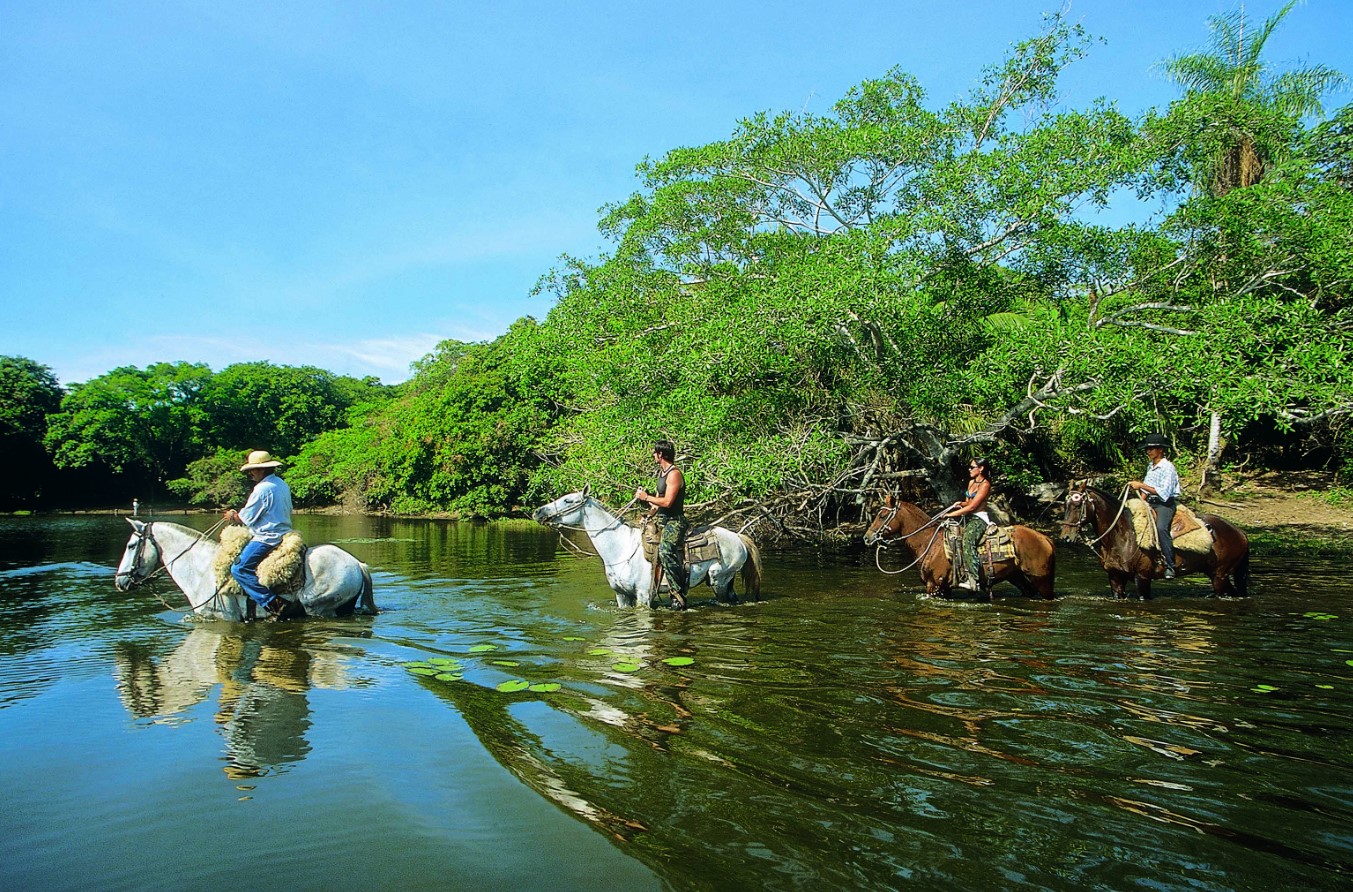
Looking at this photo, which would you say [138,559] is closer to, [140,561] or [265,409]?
[140,561]

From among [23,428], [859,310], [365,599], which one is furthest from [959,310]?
[23,428]

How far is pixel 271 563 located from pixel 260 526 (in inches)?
17.0

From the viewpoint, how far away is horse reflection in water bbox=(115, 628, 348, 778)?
486 centimetres

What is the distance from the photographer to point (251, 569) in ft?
29.1

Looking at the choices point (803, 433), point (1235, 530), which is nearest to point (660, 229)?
point (803, 433)

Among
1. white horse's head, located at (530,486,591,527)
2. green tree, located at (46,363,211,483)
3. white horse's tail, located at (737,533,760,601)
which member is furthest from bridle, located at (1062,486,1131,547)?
green tree, located at (46,363,211,483)

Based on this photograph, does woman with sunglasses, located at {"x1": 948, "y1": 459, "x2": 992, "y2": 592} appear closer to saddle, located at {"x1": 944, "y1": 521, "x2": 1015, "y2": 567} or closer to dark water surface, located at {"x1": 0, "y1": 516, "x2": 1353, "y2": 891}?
saddle, located at {"x1": 944, "y1": 521, "x2": 1015, "y2": 567}

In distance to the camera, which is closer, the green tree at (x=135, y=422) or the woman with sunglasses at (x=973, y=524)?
the woman with sunglasses at (x=973, y=524)

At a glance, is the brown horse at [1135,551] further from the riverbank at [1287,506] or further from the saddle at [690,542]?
the riverbank at [1287,506]

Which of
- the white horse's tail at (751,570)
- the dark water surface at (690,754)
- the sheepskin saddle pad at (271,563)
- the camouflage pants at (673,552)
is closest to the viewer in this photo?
the dark water surface at (690,754)

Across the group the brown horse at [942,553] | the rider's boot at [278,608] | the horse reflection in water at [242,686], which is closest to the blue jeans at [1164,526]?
the brown horse at [942,553]

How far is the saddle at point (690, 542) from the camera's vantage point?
973 cm

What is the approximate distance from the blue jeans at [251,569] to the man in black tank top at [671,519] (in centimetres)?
427

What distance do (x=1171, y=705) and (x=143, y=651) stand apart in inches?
345
